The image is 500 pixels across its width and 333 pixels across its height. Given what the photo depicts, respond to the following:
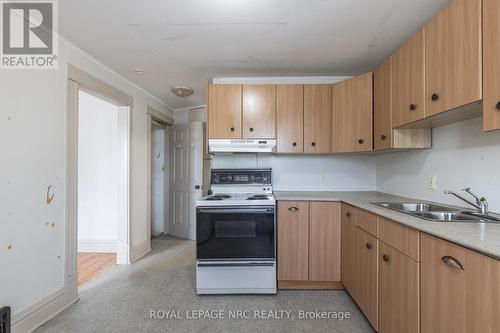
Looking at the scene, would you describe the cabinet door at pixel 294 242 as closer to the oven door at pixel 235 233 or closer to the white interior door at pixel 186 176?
the oven door at pixel 235 233

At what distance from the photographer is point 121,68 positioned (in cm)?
253

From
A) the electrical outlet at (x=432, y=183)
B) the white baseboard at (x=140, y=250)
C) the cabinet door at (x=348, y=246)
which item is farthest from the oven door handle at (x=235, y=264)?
the electrical outlet at (x=432, y=183)

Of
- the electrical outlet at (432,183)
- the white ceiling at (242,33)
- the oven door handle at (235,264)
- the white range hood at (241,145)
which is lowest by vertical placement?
the oven door handle at (235,264)

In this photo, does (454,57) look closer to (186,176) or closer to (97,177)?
(186,176)

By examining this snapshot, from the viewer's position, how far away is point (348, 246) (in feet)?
6.73

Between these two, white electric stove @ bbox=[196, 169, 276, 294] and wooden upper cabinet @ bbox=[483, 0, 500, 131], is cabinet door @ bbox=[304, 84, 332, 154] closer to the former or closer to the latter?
white electric stove @ bbox=[196, 169, 276, 294]

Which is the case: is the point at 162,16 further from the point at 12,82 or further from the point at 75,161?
the point at 75,161

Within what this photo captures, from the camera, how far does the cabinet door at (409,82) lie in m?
1.54

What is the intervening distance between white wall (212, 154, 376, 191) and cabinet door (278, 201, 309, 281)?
0.63 m

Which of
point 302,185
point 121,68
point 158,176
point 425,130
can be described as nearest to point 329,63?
point 425,130

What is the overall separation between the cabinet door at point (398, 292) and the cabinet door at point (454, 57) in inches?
35.6

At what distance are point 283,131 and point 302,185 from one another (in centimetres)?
74

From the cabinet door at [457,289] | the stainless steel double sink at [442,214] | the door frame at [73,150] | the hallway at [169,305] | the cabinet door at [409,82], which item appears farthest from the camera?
the door frame at [73,150]

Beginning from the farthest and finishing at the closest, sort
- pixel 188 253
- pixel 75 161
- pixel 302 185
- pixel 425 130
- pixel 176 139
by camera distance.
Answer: pixel 176 139
pixel 188 253
pixel 302 185
pixel 75 161
pixel 425 130
